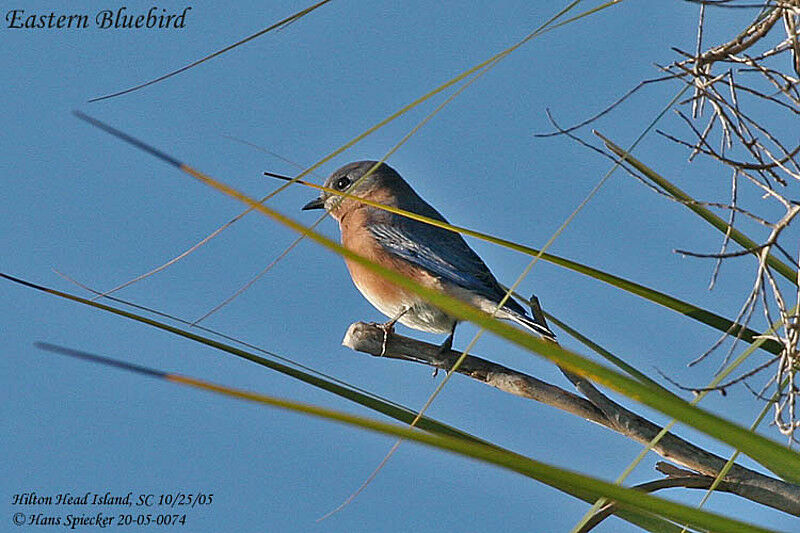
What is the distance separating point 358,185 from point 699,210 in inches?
53.6

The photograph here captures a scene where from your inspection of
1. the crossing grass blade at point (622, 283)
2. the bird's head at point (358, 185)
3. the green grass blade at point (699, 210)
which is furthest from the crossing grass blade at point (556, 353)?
the bird's head at point (358, 185)

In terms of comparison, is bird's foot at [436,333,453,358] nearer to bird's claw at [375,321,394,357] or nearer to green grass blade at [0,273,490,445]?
bird's claw at [375,321,394,357]

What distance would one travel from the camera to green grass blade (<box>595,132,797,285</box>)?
1.47 metres

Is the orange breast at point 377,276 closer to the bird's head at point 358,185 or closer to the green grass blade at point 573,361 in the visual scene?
the bird's head at point 358,185

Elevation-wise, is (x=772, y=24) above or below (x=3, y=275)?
above

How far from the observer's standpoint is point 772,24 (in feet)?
4.57

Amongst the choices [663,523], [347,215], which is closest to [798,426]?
[663,523]

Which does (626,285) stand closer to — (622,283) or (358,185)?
(622,283)

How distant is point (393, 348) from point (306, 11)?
3.28 ft

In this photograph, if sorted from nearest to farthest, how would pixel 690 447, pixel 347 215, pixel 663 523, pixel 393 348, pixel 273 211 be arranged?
1. pixel 273 211
2. pixel 663 523
3. pixel 690 447
4. pixel 393 348
5. pixel 347 215

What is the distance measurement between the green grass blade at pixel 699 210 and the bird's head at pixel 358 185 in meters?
1.14

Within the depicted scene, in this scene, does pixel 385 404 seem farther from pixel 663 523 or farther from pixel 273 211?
pixel 273 211

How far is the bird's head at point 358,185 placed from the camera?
105 inches

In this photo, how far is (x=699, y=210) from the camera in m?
1.55
